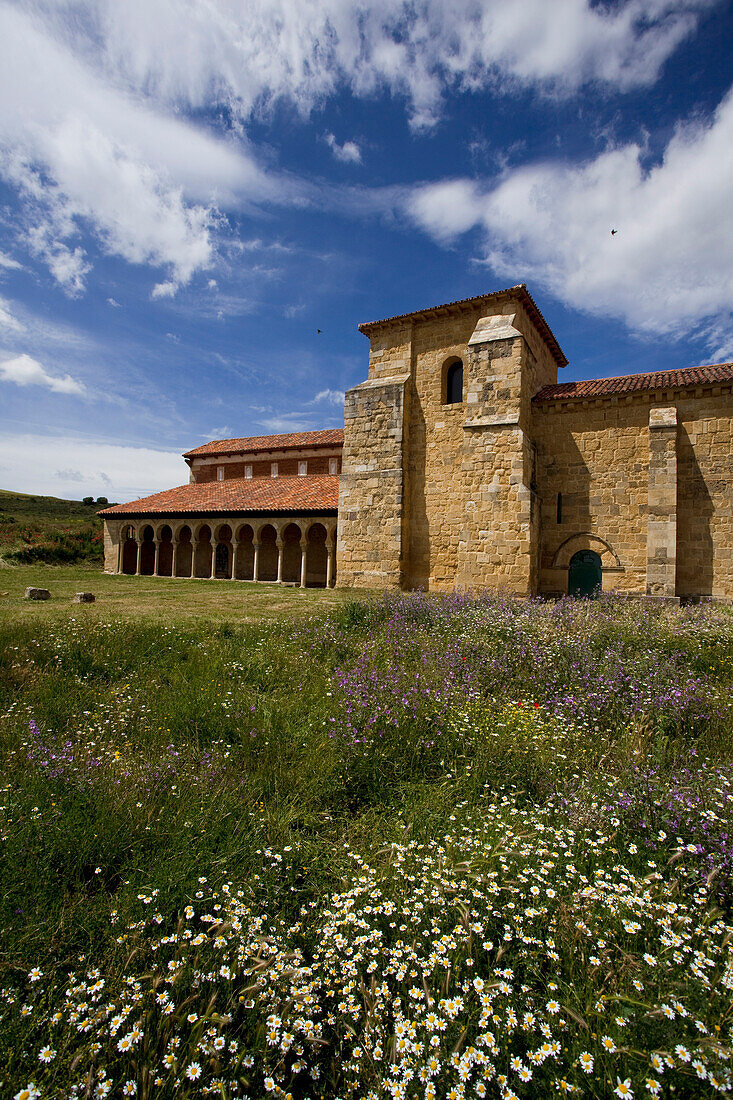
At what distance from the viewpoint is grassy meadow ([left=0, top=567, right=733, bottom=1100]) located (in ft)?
6.06

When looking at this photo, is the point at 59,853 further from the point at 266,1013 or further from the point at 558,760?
the point at 558,760

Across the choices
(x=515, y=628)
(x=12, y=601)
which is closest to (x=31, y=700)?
(x=515, y=628)

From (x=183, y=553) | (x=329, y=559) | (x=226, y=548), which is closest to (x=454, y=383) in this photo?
(x=329, y=559)

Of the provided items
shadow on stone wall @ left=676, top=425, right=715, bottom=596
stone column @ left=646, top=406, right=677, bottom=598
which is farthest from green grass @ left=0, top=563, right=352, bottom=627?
shadow on stone wall @ left=676, top=425, right=715, bottom=596

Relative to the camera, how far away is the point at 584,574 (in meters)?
14.8

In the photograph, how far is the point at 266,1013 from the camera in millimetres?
2084

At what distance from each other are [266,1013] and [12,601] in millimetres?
13282

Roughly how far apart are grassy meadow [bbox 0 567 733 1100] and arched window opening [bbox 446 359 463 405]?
1221cm

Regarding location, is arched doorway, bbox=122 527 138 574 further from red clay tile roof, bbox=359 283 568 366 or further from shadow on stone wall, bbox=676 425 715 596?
shadow on stone wall, bbox=676 425 715 596

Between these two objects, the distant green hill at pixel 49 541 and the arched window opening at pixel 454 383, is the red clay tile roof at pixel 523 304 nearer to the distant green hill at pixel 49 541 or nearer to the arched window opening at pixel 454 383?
the arched window opening at pixel 454 383

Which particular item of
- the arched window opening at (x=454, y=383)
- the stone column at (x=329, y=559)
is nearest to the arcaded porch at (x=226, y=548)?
the stone column at (x=329, y=559)

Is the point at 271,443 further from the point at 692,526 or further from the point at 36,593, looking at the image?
the point at 692,526

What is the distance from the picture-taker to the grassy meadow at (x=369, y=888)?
72.7 inches

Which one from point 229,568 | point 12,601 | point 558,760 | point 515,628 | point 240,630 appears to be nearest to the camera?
point 558,760
